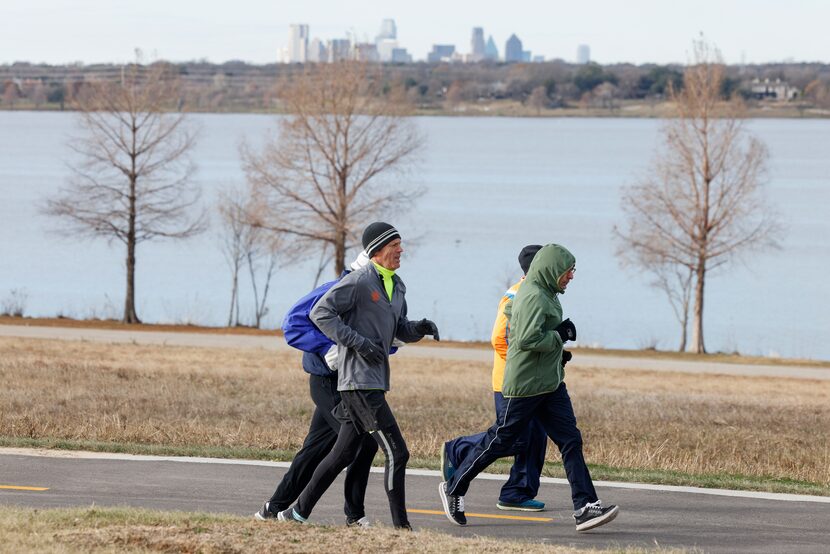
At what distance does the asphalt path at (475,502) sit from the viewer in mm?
7324

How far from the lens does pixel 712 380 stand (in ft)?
82.7

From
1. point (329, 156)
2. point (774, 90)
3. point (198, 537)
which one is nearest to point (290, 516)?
point (198, 537)

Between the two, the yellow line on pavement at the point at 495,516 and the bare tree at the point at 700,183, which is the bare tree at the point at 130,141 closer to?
the bare tree at the point at 700,183

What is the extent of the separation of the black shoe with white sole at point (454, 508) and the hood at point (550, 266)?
1.36 meters

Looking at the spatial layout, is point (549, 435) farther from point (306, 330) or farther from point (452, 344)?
point (452, 344)

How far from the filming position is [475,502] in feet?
26.9

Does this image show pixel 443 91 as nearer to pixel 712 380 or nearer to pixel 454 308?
pixel 454 308

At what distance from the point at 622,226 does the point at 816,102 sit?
136190 mm

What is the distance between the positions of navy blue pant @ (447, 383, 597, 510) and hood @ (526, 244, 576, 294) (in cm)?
66

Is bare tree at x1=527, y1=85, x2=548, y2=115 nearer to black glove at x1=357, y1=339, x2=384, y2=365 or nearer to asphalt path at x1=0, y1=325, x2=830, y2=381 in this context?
asphalt path at x1=0, y1=325, x2=830, y2=381

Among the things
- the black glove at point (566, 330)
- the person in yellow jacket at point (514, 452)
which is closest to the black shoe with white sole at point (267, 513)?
the person in yellow jacket at point (514, 452)

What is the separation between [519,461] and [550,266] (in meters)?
1.43

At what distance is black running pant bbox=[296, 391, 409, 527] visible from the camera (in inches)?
271

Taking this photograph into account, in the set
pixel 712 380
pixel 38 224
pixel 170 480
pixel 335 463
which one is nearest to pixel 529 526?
pixel 335 463
